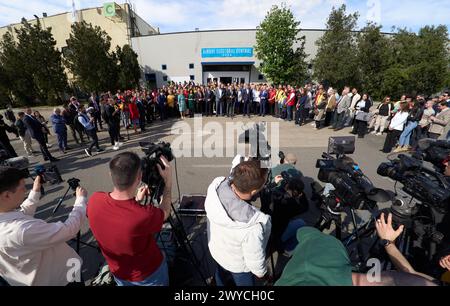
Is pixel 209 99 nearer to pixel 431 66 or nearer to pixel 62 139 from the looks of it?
pixel 62 139

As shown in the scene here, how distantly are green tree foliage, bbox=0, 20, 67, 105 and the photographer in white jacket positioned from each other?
22562 millimetres

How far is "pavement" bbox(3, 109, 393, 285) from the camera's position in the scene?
365 cm

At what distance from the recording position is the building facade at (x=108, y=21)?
25562 mm

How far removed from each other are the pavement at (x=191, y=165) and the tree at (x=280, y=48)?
11633 millimetres

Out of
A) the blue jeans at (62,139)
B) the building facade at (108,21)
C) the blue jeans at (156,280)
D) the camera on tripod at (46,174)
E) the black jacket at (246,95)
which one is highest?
the building facade at (108,21)

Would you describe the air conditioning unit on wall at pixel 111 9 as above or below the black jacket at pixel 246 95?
above

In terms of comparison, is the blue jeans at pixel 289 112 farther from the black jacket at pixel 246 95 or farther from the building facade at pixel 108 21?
the building facade at pixel 108 21

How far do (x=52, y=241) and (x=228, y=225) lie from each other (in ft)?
4.46

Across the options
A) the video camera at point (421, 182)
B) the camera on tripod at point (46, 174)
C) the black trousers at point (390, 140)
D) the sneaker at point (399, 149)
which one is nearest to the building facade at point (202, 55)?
the black trousers at point (390, 140)

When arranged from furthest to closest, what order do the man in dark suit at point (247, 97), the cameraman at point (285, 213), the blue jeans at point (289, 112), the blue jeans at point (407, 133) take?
the man in dark suit at point (247, 97) → the blue jeans at point (289, 112) → the blue jeans at point (407, 133) → the cameraman at point (285, 213)

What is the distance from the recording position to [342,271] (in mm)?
1024

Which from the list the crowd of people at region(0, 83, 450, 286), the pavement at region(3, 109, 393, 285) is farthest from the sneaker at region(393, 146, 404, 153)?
the crowd of people at region(0, 83, 450, 286)

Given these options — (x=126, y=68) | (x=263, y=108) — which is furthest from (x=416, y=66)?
(x=126, y=68)
